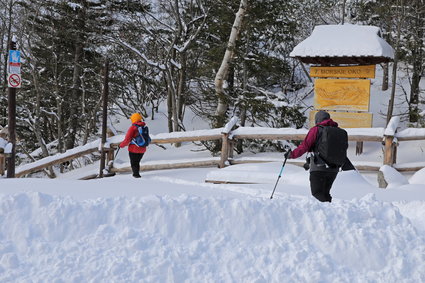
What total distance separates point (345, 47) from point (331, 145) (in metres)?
5.95

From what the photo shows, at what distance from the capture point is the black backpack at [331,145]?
5289mm

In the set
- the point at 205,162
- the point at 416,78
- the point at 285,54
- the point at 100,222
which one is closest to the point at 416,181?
the point at 205,162

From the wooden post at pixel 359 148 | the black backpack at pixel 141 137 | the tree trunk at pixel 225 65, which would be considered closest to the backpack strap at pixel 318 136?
the black backpack at pixel 141 137

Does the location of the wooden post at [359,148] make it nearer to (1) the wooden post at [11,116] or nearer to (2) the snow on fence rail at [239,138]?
(2) the snow on fence rail at [239,138]

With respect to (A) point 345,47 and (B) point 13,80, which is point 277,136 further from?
(B) point 13,80

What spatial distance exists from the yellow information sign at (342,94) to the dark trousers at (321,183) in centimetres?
586

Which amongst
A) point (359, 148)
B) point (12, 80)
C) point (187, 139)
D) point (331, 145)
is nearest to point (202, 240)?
point (331, 145)

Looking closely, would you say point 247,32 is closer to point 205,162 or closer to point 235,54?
point 235,54

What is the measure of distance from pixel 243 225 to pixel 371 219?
1.37 m

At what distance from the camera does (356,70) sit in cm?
1084

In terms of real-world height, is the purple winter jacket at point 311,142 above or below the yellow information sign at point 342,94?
below

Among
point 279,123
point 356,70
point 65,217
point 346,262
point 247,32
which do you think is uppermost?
point 247,32

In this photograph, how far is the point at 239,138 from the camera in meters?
10.6

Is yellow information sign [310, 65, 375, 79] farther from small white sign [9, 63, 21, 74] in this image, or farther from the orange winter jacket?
small white sign [9, 63, 21, 74]
